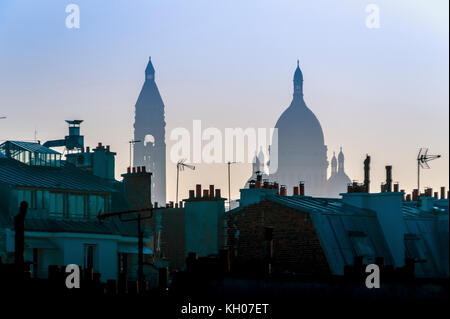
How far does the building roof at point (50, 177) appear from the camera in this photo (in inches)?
3196

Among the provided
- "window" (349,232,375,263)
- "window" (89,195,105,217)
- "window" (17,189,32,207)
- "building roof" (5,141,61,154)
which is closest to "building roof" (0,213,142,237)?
"window" (89,195,105,217)

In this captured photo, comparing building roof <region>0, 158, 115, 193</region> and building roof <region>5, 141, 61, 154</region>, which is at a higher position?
building roof <region>5, 141, 61, 154</region>

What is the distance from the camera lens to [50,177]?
277 ft

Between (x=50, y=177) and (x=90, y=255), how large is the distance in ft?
21.3

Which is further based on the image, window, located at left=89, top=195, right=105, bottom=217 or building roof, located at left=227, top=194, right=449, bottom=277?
window, located at left=89, top=195, right=105, bottom=217

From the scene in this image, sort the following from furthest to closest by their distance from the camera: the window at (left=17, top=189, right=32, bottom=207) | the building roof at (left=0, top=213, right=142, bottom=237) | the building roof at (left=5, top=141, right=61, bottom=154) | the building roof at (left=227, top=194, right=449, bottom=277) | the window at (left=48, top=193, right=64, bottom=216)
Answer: the building roof at (left=5, top=141, right=61, bottom=154) → the window at (left=48, top=193, right=64, bottom=216) → the window at (left=17, top=189, right=32, bottom=207) → the building roof at (left=0, top=213, right=142, bottom=237) → the building roof at (left=227, top=194, right=449, bottom=277)

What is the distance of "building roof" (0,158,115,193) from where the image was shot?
266 ft

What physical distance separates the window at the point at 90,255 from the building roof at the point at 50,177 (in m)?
4.07

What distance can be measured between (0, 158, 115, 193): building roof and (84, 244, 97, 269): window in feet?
13.3

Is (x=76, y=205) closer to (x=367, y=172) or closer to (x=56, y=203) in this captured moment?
(x=56, y=203)

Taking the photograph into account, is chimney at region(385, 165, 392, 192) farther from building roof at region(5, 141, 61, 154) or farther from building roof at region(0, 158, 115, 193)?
building roof at region(5, 141, 61, 154)

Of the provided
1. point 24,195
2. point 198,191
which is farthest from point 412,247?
point 24,195
